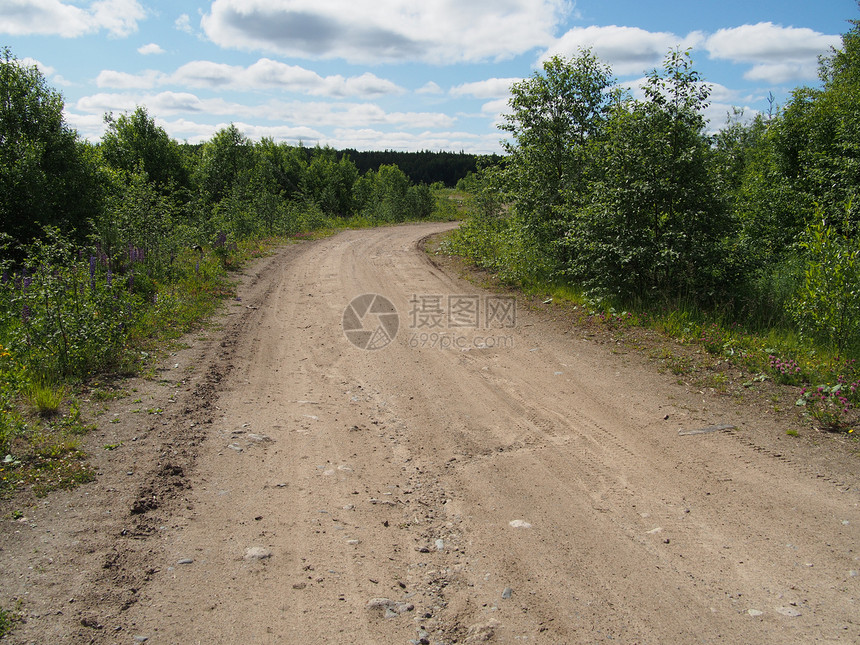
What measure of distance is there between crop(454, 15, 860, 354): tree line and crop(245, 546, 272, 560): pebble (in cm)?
674

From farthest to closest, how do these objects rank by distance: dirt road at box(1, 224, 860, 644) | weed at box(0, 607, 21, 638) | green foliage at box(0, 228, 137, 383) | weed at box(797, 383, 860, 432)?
green foliage at box(0, 228, 137, 383) < weed at box(797, 383, 860, 432) < dirt road at box(1, 224, 860, 644) < weed at box(0, 607, 21, 638)

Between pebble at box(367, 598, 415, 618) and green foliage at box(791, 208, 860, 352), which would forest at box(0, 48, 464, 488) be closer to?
pebble at box(367, 598, 415, 618)

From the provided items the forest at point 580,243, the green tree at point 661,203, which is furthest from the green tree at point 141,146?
the green tree at point 661,203

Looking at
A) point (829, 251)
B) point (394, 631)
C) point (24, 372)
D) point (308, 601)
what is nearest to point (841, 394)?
point (829, 251)

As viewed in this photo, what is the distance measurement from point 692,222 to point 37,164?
596 inches

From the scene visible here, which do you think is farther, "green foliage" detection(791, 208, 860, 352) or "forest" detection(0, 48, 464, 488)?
"green foliage" detection(791, 208, 860, 352)

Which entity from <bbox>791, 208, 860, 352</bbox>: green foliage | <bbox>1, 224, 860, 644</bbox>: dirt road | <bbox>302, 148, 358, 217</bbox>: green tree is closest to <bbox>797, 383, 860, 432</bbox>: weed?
<bbox>1, 224, 860, 644</bbox>: dirt road

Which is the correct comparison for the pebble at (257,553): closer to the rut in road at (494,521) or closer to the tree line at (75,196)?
the rut in road at (494,521)

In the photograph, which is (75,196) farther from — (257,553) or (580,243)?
(257,553)

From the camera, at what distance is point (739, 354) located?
6.48 m

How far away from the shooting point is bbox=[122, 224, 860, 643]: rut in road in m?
2.81

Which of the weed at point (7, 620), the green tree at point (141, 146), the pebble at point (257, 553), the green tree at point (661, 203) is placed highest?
the green tree at point (141, 146)

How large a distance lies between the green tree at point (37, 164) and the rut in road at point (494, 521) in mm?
10117

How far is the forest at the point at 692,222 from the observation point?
243 inches
